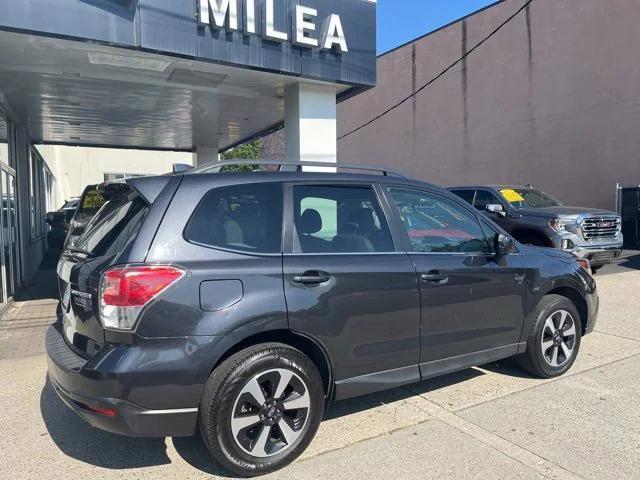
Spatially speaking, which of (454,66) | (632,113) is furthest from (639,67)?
(454,66)

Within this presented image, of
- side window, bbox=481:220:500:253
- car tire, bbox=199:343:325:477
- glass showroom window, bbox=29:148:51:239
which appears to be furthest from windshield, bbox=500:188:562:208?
glass showroom window, bbox=29:148:51:239

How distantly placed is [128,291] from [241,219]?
802 millimetres

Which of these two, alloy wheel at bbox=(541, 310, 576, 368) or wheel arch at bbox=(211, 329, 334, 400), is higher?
wheel arch at bbox=(211, 329, 334, 400)

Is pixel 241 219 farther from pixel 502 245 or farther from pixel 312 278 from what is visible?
pixel 502 245

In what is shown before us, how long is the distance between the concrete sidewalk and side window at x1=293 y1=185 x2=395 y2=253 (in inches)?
50.7

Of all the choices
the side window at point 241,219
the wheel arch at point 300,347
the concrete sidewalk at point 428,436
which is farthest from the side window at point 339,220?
the concrete sidewalk at point 428,436

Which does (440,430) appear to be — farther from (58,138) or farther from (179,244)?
(58,138)

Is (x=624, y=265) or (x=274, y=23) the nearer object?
(x=274, y=23)

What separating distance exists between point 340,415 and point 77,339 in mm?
1917

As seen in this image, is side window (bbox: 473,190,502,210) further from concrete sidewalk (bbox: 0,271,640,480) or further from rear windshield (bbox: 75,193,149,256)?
rear windshield (bbox: 75,193,149,256)

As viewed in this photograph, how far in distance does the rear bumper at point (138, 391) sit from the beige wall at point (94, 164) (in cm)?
2476

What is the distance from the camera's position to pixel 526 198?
429 inches

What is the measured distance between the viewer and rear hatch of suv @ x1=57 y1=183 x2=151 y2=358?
294 cm

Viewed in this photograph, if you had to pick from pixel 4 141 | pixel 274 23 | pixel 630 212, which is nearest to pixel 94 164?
pixel 4 141
